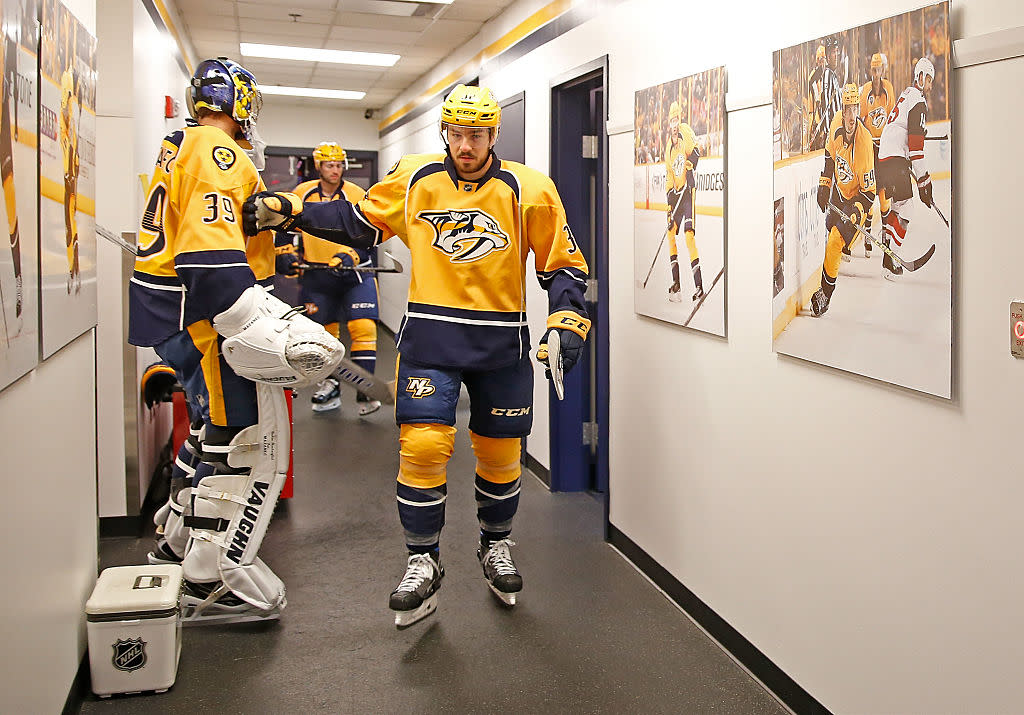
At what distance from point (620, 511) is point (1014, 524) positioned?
88.6 inches

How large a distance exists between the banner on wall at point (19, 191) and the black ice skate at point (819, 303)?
70.3 inches

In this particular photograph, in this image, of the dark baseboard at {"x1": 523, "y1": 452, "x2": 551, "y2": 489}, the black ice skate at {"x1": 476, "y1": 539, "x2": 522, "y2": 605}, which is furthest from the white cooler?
the dark baseboard at {"x1": 523, "y1": 452, "x2": 551, "y2": 489}

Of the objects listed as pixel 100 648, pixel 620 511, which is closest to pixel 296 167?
pixel 620 511

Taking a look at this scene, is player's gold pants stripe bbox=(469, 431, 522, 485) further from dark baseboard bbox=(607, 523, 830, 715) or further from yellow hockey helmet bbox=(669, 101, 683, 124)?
yellow hockey helmet bbox=(669, 101, 683, 124)

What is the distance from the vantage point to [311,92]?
37.2 ft

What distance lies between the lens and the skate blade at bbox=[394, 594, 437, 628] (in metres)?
3.27

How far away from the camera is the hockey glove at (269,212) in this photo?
10.4 feet

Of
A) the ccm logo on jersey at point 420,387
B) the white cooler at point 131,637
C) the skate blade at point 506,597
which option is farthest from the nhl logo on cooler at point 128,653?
the skate blade at point 506,597

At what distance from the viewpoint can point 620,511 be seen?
4.04 m

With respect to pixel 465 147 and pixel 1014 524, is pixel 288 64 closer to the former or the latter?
pixel 465 147

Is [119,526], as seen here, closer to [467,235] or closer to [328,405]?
[467,235]

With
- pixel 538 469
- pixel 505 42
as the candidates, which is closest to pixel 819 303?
pixel 538 469

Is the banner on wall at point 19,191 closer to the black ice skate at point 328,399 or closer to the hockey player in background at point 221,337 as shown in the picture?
the hockey player in background at point 221,337

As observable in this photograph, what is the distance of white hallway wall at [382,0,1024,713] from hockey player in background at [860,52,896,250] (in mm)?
121
